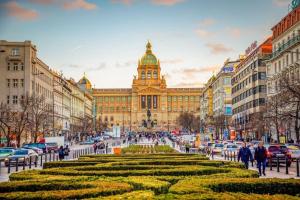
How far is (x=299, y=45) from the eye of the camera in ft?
219

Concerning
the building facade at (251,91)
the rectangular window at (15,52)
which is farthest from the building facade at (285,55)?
the rectangular window at (15,52)

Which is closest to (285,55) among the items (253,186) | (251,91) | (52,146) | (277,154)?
(251,91)

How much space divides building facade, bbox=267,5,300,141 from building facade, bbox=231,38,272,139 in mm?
5151

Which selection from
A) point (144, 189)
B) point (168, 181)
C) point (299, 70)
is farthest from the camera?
point (299, 70)

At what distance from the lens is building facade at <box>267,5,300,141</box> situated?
220ft

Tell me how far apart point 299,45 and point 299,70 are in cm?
362

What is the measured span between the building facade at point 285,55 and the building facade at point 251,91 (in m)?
5.15

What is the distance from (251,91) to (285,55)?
2485 centimetres

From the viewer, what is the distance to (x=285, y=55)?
243 feet

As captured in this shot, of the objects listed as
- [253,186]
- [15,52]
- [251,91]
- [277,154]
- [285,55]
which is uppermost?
[15,52]

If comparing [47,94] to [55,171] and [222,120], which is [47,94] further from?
[55,171]

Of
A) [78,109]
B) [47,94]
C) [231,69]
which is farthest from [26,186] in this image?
[78,109]

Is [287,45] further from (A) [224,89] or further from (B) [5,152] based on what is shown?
(A) [224,89]

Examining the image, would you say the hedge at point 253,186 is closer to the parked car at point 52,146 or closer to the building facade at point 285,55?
the building facade at point 285,55
